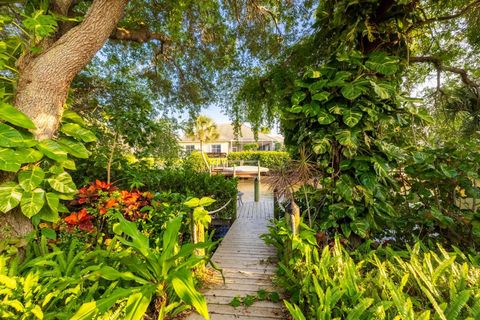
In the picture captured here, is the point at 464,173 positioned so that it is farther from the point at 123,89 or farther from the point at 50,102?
the point at 123,89

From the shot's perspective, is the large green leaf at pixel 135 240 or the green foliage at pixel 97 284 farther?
the large green leaf at pixel 135 240

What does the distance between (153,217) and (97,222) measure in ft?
A: 2.30

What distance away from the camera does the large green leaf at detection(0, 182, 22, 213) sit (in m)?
1.88

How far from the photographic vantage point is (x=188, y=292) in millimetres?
1729

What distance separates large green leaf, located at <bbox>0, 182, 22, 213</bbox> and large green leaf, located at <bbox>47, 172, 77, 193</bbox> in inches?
9.4

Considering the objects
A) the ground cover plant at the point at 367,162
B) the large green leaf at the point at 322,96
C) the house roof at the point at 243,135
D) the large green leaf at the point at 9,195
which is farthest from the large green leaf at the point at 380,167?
the house roof at the point at 243,135

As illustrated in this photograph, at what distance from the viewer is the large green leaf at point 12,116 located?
71.9 inches

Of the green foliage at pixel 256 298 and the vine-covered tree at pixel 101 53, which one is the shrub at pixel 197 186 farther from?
the green foliage at pixel 256 298

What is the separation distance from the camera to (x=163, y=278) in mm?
1977

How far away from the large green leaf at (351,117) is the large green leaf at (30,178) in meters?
3.49

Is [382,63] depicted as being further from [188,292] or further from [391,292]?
[188,292]

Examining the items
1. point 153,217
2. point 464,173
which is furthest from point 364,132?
point 153,217

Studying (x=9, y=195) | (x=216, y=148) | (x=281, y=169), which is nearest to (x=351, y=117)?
(x=281, y=169)

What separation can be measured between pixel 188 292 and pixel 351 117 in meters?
2.74
